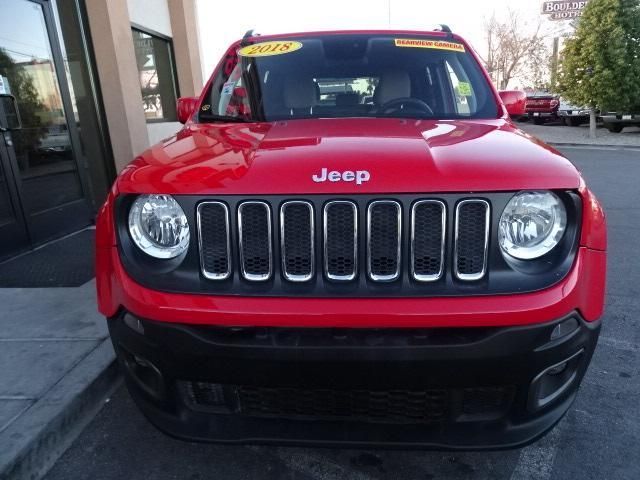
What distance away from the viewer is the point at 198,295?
1.70m

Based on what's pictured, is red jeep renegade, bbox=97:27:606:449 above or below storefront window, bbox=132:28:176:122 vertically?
below

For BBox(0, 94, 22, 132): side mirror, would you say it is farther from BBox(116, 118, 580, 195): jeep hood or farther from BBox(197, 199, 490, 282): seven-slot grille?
BBox(197, 199, 490, 282): seven-slot grille

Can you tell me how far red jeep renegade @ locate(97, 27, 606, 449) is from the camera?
5.33 feet

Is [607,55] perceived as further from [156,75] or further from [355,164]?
[355,164]

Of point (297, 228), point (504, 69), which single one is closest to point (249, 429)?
point (297, 228)

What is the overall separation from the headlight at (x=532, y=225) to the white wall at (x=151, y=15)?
7.14m

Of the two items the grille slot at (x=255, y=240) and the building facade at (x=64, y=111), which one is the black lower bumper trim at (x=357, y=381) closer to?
the grille slot at (x=255, y=240)

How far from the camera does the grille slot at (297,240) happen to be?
5.47 ft

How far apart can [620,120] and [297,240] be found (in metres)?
19.6

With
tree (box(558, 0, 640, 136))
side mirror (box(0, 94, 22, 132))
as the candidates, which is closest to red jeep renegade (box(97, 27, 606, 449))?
side mirror (box(0, 94, 22, 132))

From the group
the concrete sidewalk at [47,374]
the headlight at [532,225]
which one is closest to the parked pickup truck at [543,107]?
the concrete sidewalk at [47,374]

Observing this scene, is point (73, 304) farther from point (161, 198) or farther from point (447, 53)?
point (447, 53)

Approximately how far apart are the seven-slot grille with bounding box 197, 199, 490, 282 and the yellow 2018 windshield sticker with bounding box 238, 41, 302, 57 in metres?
1.78

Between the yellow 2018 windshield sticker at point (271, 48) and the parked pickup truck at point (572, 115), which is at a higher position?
the yellow 2018 windshield sticker at point (271, 48)
